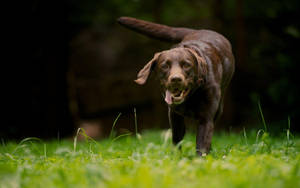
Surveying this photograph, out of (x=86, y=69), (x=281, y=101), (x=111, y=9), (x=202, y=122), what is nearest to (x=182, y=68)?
(x=202, y=122)

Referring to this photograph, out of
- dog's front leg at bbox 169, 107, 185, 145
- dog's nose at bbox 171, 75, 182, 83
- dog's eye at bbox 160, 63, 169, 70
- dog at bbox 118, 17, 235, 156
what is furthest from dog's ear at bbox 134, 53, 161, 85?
dog's front leg at bbox 169, 107, 185, 145

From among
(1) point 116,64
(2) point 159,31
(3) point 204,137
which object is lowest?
(3) point 204,137

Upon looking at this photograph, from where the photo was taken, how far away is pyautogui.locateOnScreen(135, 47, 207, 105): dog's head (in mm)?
4156

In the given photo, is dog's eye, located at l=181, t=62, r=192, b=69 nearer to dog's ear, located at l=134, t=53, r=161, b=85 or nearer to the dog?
the dog

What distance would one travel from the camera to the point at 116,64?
50.6 feet

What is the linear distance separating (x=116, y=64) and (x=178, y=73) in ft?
37.5

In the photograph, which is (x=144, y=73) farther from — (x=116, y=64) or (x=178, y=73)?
(x=116, y=64)

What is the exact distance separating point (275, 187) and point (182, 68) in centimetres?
225

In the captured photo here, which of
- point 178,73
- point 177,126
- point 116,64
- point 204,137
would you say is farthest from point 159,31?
point 116,64

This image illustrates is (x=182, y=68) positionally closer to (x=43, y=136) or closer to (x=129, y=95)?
(x=43, y=136)

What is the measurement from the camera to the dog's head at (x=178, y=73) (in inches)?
164

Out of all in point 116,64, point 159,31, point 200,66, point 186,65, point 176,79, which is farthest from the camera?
point 116,64

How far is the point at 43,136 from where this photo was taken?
12.0 meters

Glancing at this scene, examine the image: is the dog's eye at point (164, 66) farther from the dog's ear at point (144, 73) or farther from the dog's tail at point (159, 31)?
the dog's tail at point (159, 31)
